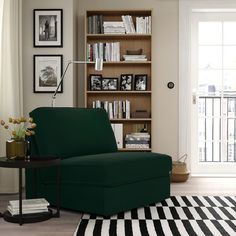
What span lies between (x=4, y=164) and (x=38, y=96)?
6.68ft

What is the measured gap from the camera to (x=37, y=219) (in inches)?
142

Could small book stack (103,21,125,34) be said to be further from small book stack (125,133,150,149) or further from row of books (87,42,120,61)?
small book stack (125,133,150,149)

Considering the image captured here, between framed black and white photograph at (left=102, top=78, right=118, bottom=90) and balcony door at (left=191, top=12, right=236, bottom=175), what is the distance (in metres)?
1.07

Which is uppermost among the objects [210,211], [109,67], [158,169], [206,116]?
[109,67]

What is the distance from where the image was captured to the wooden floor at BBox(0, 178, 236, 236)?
331cm

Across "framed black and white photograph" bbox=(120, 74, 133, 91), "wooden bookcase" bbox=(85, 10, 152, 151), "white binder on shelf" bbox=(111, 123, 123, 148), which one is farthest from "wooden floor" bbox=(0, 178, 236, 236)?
"framed black and white photograph" bbox=(120, 74, 133, 91)

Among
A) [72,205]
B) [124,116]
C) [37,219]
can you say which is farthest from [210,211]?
[124,116]

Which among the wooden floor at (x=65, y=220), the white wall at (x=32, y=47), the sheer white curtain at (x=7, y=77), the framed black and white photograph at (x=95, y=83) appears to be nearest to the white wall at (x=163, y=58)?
the framed black and white photograph at (x=95, y=83)

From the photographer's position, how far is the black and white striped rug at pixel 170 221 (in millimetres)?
3268

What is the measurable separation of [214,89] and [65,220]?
3.28 metres

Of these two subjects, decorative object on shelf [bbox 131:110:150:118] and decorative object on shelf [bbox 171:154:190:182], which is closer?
decorative object on shelf [bbox 171:154:190:182]

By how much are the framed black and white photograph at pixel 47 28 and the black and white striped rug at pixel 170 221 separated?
2.39m

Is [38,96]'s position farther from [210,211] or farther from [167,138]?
[210,211]

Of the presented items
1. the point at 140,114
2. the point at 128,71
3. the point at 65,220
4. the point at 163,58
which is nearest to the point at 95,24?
the point at 128,71
